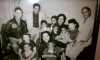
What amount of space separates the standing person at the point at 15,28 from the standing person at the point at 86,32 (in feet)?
1.44

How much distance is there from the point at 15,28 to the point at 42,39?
238 millimetres

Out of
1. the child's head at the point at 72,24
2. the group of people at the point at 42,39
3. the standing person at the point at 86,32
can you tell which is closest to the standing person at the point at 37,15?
the group of people at the point at 42,39

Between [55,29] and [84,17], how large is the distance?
9.4 inches

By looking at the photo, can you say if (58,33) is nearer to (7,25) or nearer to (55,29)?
(55,29)

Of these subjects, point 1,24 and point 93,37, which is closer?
point 93,37

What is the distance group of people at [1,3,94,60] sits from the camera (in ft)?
3.99

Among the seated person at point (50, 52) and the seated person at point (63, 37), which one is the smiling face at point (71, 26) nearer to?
the seated person at point (63, 37)

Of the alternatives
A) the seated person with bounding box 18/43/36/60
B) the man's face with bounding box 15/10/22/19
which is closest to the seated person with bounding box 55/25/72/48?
the seated person with bounding box 18/43/36/60

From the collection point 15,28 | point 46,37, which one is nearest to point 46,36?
point 46,37

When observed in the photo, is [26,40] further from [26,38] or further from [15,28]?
[15,28]

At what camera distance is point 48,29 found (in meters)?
1.24

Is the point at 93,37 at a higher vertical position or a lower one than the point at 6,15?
lower

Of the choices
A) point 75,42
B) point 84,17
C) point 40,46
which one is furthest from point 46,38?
point 84,17

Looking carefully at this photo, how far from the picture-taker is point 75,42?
1211 mm
